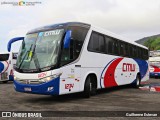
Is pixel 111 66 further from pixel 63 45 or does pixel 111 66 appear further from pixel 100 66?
pixel 63 45

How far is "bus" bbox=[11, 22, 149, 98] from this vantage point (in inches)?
407

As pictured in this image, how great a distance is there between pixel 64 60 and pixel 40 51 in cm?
92

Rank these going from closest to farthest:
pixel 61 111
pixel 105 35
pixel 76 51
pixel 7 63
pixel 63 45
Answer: pixel 61 111 → pixel 63 45 → pixel 76 51 → pixel 105 35 → pixel 7 63

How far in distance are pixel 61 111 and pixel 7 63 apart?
52.9 ft

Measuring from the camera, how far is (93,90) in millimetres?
13016

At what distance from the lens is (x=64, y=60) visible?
10.7 meters

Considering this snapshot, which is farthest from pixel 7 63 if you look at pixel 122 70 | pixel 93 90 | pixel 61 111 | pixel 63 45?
pixel 61 111

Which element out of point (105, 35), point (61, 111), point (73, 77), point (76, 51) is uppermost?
point (105, 35)

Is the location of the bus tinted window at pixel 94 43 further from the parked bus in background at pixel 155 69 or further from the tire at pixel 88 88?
the parked bus in background at pixel 155 69

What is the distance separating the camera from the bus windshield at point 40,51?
10.5m

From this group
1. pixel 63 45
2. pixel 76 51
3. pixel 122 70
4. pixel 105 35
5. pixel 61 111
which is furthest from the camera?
pixel 122 70

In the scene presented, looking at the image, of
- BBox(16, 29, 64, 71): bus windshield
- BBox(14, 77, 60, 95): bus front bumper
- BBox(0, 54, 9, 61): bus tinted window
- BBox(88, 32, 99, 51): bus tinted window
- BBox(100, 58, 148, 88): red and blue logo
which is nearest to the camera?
BBox(14, 77, 60, 95): bus front bumper

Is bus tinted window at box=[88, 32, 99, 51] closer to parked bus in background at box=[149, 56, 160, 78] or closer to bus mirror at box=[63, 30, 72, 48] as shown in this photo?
bus mirror at box=[63, 30, 72, 48]

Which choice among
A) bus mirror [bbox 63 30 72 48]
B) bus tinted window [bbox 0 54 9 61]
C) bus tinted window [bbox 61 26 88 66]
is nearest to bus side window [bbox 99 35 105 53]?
bus tinted window [bbox 61 26 88 66]
